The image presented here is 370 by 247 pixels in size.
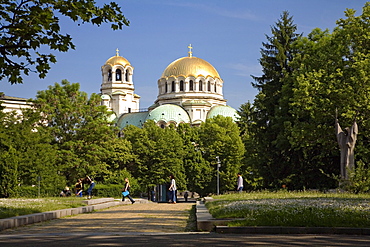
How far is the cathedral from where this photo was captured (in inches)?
4171

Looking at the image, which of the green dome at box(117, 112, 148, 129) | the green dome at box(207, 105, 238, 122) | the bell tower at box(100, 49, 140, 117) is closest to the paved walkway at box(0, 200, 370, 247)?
the green dome at box(207, 105, 238, 122)

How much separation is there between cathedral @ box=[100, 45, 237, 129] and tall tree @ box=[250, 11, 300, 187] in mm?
60732

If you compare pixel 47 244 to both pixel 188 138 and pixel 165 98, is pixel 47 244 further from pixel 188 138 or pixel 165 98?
pixel 165 98

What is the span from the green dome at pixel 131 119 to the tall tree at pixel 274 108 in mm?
66591

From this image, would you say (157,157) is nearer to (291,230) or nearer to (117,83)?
(117,83)

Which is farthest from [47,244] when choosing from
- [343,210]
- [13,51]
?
[343,210]

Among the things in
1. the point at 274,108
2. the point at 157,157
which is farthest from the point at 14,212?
the point at 157,157

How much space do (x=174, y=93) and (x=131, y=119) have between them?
358 inches

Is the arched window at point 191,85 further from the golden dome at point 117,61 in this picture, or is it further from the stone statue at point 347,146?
the stone statue at point 347,146

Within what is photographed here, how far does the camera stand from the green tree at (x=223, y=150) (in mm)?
66812

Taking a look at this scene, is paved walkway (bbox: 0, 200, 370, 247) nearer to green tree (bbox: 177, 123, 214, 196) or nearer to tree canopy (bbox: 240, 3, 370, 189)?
tree canopy (bbox: 240, 3, 370, 189)

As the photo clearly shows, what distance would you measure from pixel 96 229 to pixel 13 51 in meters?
3.80

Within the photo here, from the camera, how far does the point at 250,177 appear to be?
208ft

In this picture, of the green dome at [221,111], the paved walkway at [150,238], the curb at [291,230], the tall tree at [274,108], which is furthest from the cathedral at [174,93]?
the curb at [291,230]
